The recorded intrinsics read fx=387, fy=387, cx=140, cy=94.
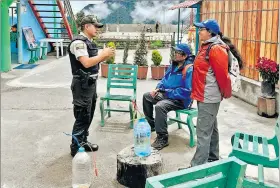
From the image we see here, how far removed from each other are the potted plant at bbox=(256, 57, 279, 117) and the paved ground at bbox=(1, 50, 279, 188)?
18 centimetres

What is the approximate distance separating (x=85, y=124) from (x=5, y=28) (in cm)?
701

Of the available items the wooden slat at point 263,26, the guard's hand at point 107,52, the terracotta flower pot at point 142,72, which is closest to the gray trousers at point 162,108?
the guard's hand at point 107,52

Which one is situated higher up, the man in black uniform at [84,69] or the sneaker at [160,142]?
the man in black uniform at [84,69]

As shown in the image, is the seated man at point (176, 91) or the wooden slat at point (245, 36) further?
the wooden slat at point (245, 36)

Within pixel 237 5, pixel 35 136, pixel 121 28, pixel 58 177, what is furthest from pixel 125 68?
pixel 121 28

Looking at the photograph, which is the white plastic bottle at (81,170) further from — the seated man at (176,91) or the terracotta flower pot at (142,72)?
the terracotta flower pot at (142,72)

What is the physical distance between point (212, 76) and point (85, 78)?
Result: 1480mm

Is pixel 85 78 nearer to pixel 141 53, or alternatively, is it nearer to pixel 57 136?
pixel 57 136

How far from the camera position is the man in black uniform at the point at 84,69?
4.19m

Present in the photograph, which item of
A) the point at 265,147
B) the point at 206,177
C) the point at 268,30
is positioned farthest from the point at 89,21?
the point at 268,30

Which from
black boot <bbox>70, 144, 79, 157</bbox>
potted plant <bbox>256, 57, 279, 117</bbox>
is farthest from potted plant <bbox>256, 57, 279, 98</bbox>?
black boot <bbox>70, 144, 79, 157</bbox>

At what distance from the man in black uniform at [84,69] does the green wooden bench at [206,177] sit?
8.07ft

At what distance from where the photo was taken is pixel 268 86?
6.67 m

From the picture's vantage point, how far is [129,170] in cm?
378
